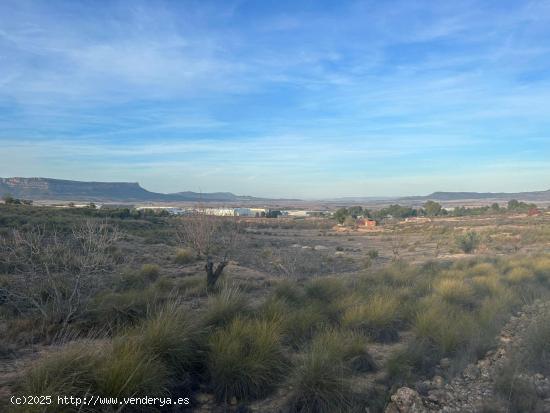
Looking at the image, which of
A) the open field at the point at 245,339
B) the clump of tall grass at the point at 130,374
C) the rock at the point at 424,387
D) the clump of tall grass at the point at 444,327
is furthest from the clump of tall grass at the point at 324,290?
the clump of tall grass at the point at 130,374

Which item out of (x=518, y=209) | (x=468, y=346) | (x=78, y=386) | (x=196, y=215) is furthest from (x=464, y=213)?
(x=78, y=386)

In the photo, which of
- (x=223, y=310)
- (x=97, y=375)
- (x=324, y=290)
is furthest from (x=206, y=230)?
(x=97, y=375)

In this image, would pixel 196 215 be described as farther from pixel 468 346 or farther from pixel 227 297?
Answer: pixel 468 346

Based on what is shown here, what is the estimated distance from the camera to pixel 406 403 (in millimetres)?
6672

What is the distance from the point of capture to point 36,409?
5.29 meters

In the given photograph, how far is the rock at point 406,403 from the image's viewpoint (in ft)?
21.6

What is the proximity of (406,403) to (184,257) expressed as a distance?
55.1ft

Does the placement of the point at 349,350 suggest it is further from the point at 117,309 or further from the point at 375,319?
the point at 117,309

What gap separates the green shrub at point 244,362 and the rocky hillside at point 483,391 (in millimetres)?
1874

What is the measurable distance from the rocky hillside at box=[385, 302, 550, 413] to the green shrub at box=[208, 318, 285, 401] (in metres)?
1.87

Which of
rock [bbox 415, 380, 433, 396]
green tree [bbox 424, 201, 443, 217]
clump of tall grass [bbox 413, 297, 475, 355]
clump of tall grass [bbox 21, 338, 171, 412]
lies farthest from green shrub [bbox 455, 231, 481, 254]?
green tree [bbox 424, 201, 443, 217]

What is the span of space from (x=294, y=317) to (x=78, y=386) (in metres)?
5.04

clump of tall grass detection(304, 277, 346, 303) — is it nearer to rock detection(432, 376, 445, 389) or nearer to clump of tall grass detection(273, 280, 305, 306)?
clump of tall grass detection(273, 280, 305, 306)

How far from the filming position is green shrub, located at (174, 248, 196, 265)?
2225 centimetres
